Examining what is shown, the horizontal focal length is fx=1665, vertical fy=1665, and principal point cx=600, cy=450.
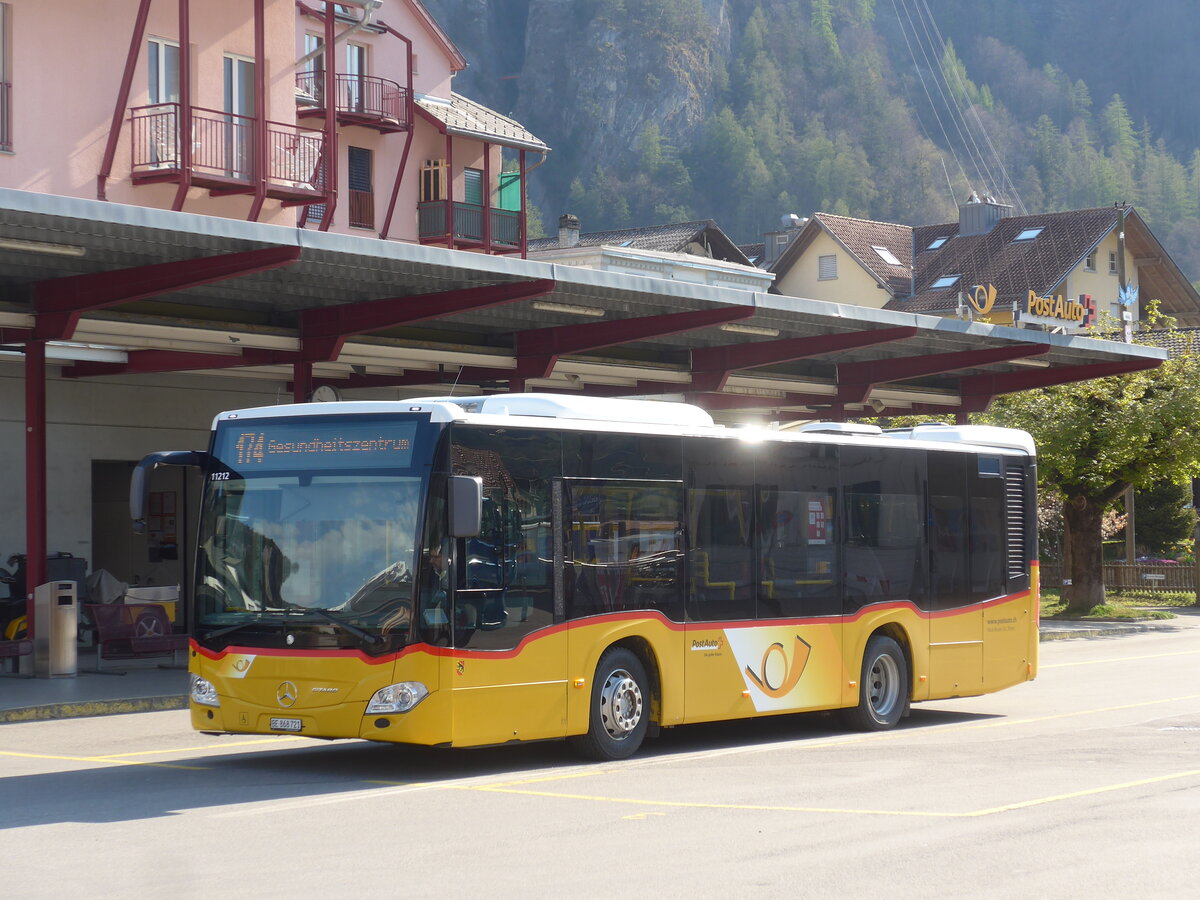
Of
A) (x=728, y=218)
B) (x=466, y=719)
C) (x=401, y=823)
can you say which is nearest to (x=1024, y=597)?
(x=466, y=719)

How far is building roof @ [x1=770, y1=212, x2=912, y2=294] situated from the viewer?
73.6 meters

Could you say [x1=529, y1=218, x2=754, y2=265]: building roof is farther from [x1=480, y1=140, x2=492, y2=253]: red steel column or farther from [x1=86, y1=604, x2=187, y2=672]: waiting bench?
[x1=86, y1=604, x2=187, y2=672]: waiting bench

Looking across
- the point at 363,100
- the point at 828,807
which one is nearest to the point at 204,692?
the point at 828,807

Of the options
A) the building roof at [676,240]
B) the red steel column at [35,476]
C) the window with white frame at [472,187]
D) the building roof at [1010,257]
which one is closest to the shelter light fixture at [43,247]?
the red steel column at [35,476]

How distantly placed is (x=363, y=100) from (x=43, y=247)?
27.5 metres

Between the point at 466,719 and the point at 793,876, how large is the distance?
3.87m

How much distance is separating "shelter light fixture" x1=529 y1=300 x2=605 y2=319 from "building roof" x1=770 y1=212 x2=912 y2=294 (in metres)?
52.3

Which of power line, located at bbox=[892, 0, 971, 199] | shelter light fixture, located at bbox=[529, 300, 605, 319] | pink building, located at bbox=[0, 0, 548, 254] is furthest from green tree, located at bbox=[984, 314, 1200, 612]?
power line, located at bbox=[892, 0, 971, 199]

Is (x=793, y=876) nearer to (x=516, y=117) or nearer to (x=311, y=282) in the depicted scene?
(x=311, y=282)

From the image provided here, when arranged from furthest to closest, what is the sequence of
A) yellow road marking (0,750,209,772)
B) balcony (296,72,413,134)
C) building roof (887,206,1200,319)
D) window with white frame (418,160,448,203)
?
1. building roof (887,206,1200,319)
2. window with white frame (418,160,448,203)
3. balcony (296,72,413,134)
4. yellow road marking (0,750,209,772)

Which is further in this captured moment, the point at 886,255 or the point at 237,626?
the point at 886,255

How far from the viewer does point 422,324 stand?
2306cm

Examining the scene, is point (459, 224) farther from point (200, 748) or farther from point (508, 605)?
point (508, 605)

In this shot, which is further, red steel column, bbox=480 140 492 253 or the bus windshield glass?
red steel column, bbox=480 140 492 253
